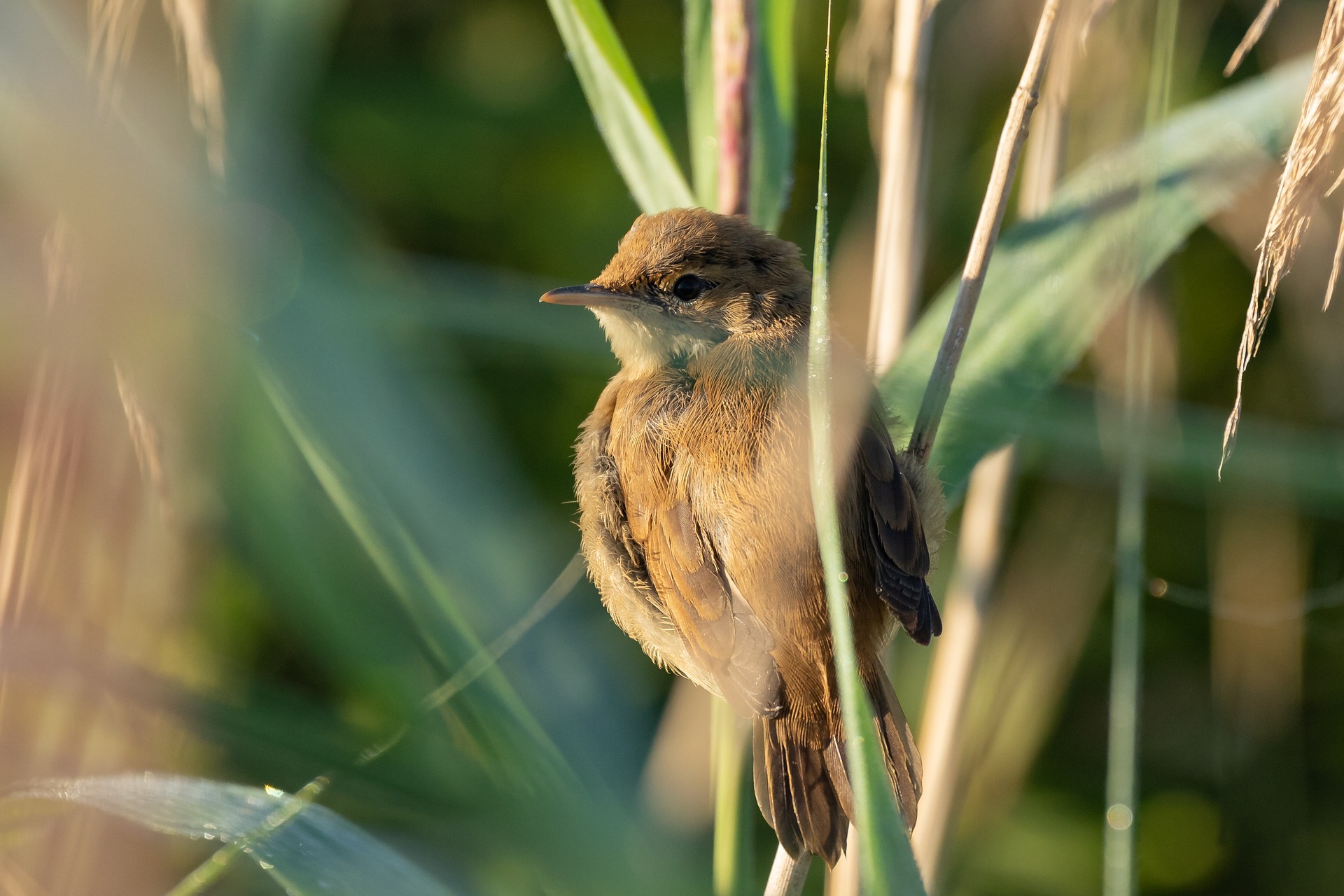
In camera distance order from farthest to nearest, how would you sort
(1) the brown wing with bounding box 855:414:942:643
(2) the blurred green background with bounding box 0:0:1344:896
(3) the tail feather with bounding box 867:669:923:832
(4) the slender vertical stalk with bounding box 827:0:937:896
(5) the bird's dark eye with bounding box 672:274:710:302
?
(5) the bird's dark eye with bounding box 672:274:710:302 → (4) the slender vertical stalk with bounding box 827:0:937:896 → (1) the brown wing with bounding box 855:414:942:643 → (3) the tail feather with bounding box 867:669:923:832 → (2) the blurred green background with bounding box 0:0:1344:896

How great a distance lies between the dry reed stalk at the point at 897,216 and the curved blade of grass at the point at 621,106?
14.3 inches

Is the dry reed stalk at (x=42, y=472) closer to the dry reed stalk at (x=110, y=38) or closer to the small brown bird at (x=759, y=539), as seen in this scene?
the dry reed stalk at (x=110, y=38)

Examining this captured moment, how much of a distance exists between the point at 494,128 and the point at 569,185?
0.25 meters

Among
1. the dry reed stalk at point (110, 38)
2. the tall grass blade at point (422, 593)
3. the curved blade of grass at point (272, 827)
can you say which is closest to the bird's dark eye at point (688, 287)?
the tall grass blade at point (422, 593)

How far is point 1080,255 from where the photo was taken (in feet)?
5.38

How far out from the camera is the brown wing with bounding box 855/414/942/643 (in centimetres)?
158

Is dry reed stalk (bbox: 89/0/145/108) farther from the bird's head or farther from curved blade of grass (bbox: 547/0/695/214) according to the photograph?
the bird's head

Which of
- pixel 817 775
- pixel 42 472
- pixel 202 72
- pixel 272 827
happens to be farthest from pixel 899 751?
pixel 202 72

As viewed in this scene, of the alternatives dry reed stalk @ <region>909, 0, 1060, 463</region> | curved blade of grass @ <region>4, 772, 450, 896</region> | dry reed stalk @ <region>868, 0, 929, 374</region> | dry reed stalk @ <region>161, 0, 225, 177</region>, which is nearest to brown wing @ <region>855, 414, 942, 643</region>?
dry reed stalk @ <region>909, 0, 1060, 463</region>

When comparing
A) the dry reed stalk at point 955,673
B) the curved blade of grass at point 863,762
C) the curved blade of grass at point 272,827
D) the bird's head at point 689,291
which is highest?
the bird's head at point 689,291

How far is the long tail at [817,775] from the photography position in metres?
1.47

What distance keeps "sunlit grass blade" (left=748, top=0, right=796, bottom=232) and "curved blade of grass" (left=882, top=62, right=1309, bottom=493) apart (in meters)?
0.33

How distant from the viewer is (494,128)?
2.92 metres

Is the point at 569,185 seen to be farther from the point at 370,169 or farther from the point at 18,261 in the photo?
the point at 18,261
